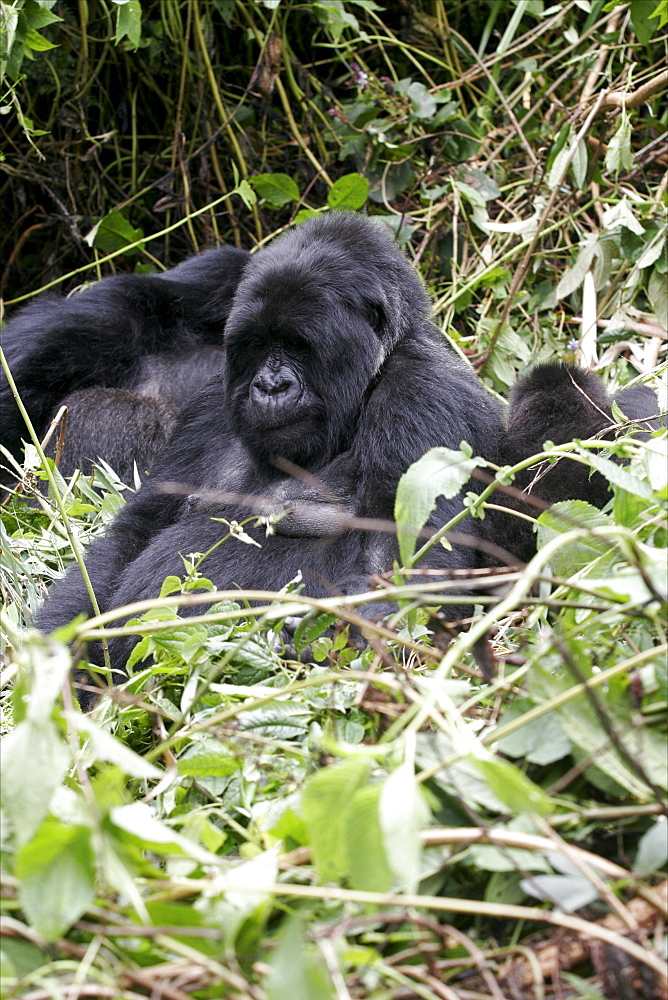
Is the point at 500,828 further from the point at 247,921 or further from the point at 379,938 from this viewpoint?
the point at 247,921

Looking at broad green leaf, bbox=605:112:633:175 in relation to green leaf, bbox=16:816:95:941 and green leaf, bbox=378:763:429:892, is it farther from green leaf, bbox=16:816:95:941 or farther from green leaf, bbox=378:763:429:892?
green leaf, bbox=16:816:95:941

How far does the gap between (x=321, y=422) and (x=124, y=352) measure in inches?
64.8

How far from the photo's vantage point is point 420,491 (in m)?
1.45

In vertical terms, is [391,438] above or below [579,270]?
above

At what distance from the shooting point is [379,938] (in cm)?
113

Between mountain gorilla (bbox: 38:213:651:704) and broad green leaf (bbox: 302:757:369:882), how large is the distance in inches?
55.1

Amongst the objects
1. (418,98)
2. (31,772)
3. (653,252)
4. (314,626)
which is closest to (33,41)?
(418,98)

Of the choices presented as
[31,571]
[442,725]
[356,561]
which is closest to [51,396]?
[31,571]

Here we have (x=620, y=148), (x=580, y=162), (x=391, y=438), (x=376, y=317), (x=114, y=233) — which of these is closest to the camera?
(x=391, y=438)

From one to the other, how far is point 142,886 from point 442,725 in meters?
0.36

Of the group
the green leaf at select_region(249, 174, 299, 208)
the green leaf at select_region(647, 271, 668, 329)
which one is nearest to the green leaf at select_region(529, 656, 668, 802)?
the green leaf at select_region(647, 271, 668, 329)

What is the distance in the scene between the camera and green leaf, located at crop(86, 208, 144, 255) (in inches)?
184

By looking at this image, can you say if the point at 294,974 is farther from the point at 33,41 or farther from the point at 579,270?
the point at 579,270

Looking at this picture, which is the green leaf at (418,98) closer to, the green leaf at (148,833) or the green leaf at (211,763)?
the green leaf at (211,763)
